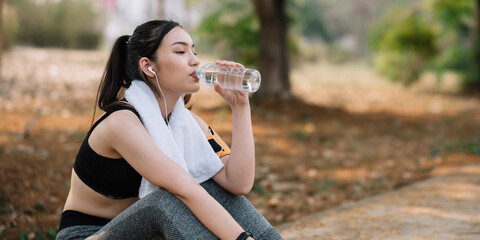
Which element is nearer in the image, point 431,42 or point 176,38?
point 176,38

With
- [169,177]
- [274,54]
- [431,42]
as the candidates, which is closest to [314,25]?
[431,42]

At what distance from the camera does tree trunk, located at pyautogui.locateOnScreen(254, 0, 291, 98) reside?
10.0 metres

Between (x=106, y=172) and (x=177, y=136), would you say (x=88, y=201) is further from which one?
(x=177, y=136)

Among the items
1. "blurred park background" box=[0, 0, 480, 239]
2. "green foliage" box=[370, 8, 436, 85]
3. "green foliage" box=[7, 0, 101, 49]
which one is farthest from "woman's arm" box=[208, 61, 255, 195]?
"green foliage" box=[7, 0, 101, 49]

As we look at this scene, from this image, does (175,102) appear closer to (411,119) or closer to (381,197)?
(381,197)

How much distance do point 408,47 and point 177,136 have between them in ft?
42.8

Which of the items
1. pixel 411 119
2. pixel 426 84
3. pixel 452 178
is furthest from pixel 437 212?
pixel 426 84

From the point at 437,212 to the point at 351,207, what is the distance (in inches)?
24.6

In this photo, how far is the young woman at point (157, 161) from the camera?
2.21m

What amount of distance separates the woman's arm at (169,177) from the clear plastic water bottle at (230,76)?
1.47ft

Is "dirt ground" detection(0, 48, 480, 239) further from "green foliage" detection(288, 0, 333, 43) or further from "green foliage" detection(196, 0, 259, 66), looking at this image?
"green foliage" detection(288, 0, 333, 43)

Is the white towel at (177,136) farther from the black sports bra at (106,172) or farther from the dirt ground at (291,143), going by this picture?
the dirt ground at (291,143)

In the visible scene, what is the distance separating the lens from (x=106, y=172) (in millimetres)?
2359

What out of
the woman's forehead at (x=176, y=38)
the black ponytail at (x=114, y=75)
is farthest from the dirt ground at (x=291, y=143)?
the woman's forehead at (x=176, y=38)
